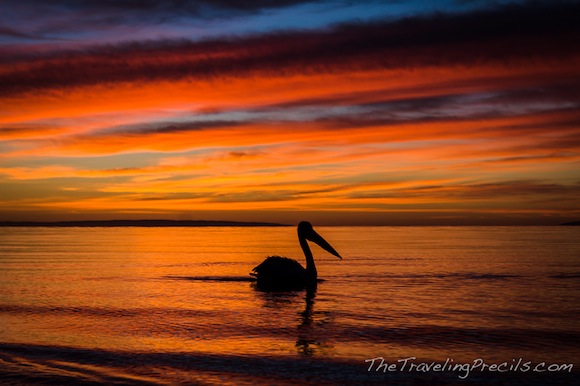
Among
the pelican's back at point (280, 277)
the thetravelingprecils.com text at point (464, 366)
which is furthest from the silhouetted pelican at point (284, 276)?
the thetravelingprecils.com text at point (464, 366)

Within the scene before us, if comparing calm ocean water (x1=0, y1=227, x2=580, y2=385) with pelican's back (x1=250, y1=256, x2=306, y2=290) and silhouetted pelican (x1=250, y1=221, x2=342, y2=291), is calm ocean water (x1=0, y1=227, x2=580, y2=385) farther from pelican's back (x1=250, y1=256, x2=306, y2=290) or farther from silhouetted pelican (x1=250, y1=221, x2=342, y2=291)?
pelican's back (x1=250, y1=256, x2=306, y2=290)

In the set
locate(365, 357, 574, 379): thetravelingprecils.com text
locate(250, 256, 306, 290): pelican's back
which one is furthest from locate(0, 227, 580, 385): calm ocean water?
locate(250, 256, 306, 290): pelican's back

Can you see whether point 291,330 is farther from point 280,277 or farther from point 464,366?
point 280,277

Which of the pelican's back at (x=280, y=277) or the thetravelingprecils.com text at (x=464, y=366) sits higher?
the pelican's back at (x=280, y=277)

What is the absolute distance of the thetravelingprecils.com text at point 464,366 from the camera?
1329 centimetres

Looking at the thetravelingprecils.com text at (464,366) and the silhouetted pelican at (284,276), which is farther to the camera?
the silhouetted pelican at (284,276)

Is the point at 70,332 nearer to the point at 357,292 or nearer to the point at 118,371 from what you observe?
the point at 118,371

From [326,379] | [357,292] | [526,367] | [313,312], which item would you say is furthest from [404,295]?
[326,379]

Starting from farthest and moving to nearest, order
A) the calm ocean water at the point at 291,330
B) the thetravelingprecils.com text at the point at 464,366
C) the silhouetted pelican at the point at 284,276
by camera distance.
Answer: the silhouetted pelican at the point at 284,276 → the thetravelingprecils.com text at the point at 464,366 → the calm ocean water at the point at 291,330

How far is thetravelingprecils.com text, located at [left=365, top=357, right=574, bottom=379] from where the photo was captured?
13.3 m

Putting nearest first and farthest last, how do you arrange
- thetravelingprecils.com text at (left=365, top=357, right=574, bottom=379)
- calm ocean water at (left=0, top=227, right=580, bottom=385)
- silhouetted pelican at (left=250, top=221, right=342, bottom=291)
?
calm ocean water at (left=0, top=227, right=580, bottom=385)
thetravelingprecils.com text at (left=365, top=357, right=574, bottom=379)
silhouetted pelican at (left=250, top=221, right=342, bottom=291)

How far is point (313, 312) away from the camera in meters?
20.9

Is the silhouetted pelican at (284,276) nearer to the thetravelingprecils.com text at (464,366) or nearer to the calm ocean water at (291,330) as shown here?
the calm ocean water at (291,330)

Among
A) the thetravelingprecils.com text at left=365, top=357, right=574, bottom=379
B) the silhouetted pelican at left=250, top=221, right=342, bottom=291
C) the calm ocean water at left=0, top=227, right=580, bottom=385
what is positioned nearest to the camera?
the calm ocean water at left=0, top=227, right=580, bottom=385
